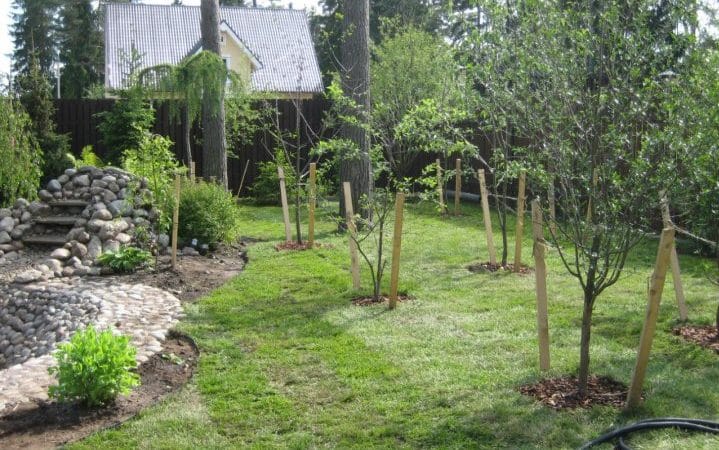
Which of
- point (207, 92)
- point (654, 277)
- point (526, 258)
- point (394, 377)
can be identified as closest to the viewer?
point (654, 277)

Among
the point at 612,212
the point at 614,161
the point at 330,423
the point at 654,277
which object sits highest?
the point at 614,161

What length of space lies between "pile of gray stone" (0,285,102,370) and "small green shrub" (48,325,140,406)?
7.31 ft

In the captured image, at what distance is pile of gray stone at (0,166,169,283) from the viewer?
9.70 metres

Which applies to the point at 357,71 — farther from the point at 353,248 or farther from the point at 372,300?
the point at 372,300

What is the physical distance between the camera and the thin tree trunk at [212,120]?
45.9 feet

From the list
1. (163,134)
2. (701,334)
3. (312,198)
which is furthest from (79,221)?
(701,334)

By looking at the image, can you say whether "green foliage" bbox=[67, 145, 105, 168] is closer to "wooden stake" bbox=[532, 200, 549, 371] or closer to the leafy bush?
the leafy bush

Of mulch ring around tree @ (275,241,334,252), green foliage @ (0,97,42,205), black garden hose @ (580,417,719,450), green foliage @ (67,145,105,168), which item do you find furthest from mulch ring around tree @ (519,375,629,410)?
green foliage @ (67,145,105,168)

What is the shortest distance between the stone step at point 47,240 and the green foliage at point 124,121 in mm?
4556

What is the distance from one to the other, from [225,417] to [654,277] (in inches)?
103

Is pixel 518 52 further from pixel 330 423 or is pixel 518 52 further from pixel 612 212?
pixel 330 423

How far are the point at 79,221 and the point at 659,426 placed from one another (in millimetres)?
8425

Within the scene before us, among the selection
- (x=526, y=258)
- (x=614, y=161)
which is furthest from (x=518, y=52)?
(x=526, y=258)

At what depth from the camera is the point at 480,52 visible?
6.30m
